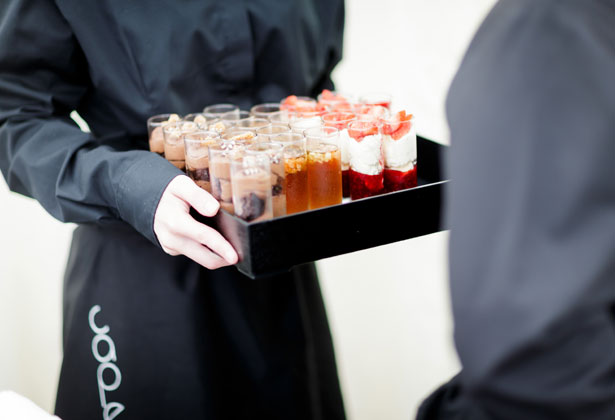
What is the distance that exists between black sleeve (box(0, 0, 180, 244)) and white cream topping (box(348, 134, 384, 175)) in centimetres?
39

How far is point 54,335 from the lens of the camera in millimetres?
2498

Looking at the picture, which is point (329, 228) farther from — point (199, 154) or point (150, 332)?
point (150, 332)

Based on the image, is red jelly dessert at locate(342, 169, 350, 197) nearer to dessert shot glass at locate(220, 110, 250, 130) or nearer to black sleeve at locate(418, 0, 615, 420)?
dessert shot glass at locate(220, 110, 250, 130)

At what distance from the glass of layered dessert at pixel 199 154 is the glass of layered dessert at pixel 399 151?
0.35 m

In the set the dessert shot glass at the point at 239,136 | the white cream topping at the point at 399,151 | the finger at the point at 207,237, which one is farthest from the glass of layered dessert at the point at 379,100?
the finger at the point at 207,237

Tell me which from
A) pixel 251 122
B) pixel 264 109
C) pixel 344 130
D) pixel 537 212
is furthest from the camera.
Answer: pixel 264 109

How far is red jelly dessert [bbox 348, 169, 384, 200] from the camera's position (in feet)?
4.13

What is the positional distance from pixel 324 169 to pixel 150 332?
1.97 ft

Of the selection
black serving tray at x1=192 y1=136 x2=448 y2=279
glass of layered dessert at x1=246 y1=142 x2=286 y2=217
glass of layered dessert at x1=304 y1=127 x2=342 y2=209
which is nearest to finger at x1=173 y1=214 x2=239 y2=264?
black serving tray at x1=192 y1=136 x2=448 y2=279

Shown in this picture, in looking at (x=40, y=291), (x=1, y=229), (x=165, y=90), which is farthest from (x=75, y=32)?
(x=40, y=291)

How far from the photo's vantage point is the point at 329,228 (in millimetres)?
1093

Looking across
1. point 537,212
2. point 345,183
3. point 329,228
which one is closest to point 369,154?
point 345,183

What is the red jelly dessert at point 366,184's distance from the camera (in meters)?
1.26

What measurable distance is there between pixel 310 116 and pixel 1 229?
144 centimetres
